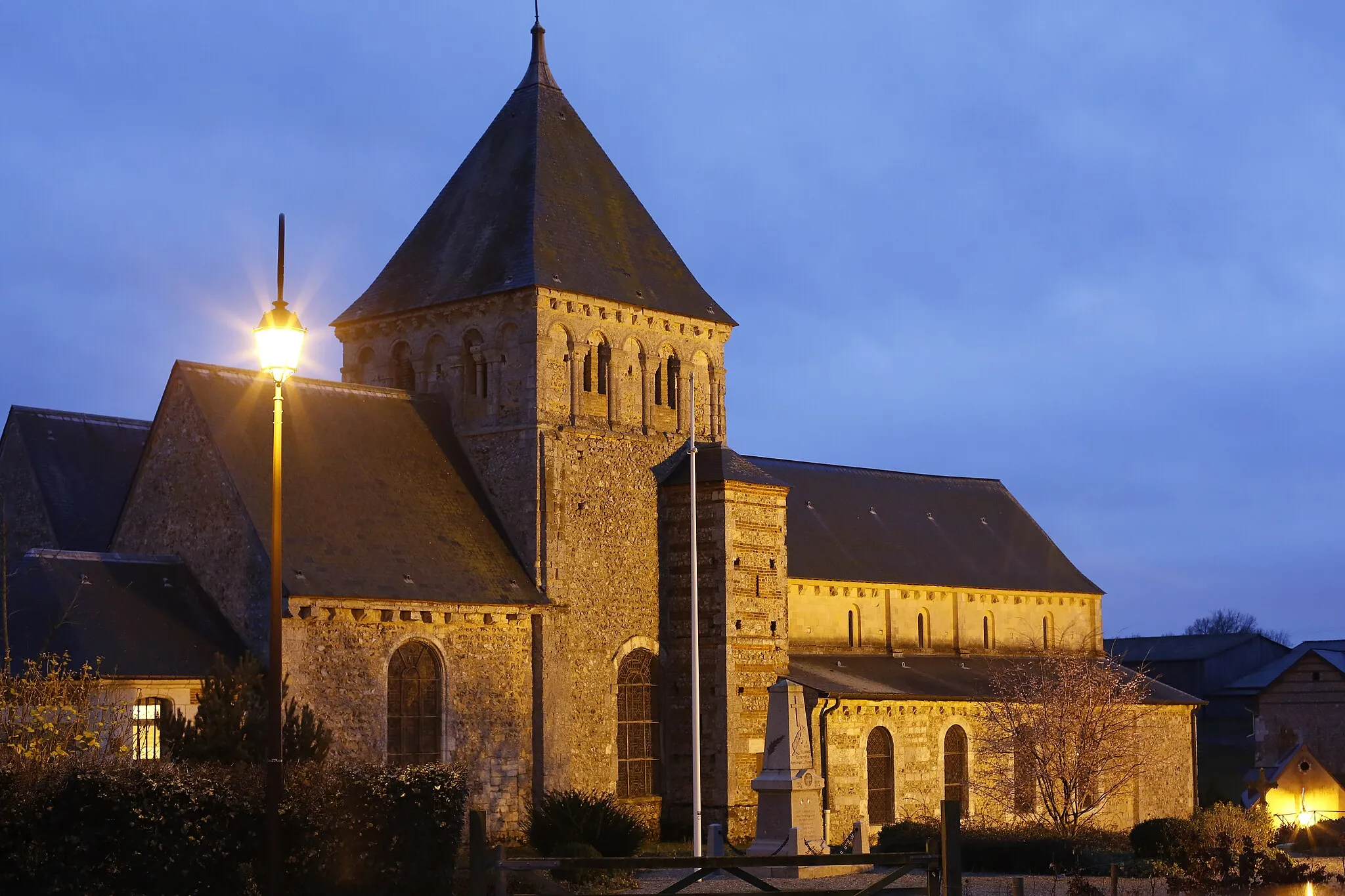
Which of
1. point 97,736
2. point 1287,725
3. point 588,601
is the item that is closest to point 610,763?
point 588,601

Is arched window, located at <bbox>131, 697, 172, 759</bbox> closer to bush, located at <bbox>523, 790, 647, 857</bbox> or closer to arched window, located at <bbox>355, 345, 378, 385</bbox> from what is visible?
bush, located at <bbox>523, 790, 647, 857</bbox>

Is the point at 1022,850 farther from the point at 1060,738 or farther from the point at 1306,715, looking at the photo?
the point at 1306,715

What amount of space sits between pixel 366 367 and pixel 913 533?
19182 millimetres

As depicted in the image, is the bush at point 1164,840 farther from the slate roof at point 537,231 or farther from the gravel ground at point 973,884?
the slate roof at point 537,231

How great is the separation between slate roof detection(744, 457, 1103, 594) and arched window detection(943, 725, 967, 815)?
4.94m

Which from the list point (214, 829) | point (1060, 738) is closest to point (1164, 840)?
point (1060, 738)

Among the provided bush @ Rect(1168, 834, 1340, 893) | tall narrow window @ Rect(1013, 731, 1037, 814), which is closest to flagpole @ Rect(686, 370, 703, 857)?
bush @ Rect(1168, 834, 1340, 893)

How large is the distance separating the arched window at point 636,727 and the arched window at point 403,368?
783 centimetres

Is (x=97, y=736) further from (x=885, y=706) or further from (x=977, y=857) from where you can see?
(x=885, y=706)

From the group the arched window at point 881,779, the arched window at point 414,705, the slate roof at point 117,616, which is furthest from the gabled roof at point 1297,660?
the slate roof at point 117,616

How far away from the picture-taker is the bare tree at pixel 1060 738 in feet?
131

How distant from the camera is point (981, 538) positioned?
56031mm

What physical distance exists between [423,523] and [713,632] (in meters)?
6.96

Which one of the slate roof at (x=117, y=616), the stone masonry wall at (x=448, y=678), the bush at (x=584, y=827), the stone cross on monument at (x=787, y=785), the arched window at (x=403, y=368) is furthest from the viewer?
the arched window at (x=403, y=368)
